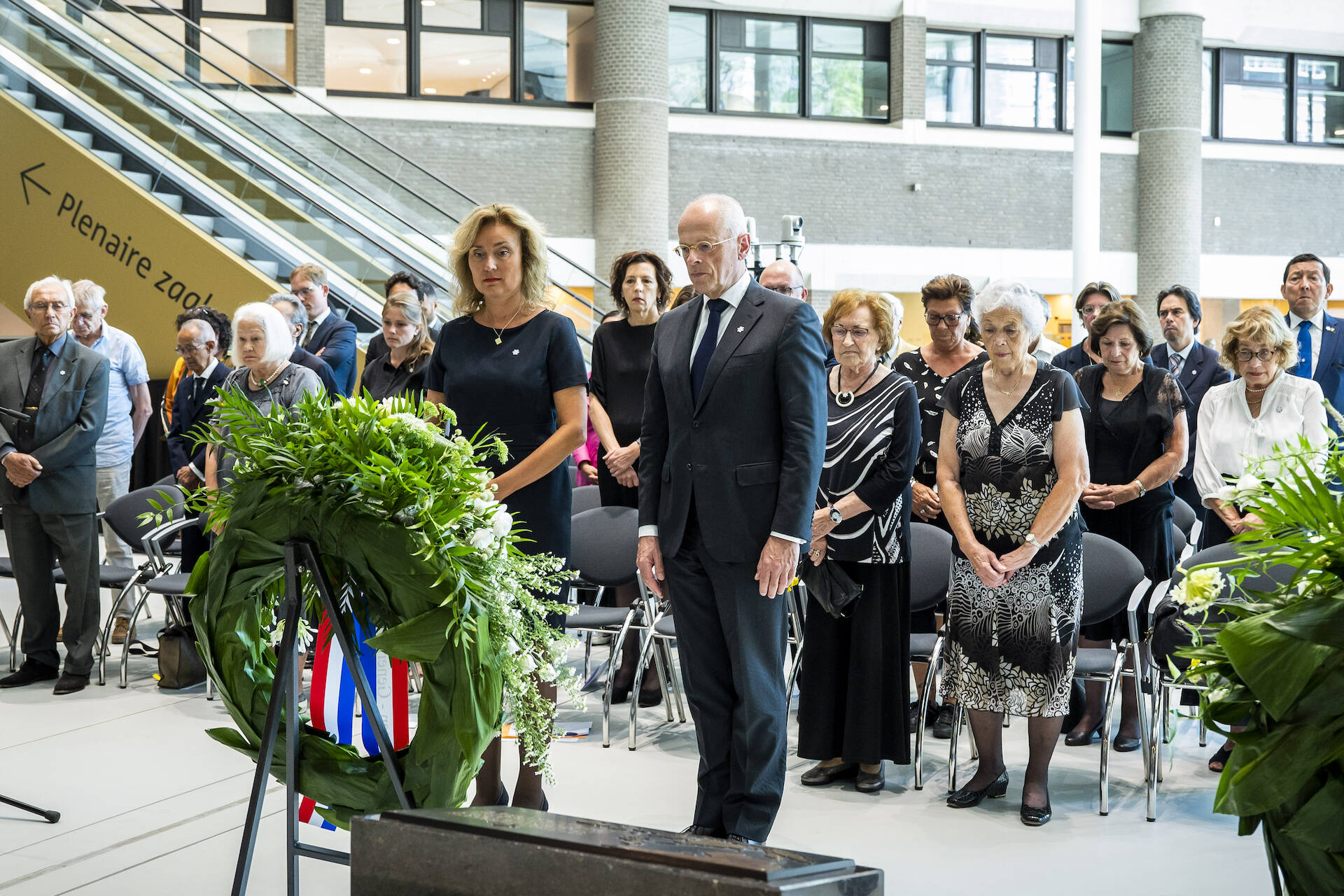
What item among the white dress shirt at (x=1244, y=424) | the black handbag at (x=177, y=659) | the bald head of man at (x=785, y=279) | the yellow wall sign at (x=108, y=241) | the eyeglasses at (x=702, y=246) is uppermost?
the yellow wall sign at (x=108, y=241)

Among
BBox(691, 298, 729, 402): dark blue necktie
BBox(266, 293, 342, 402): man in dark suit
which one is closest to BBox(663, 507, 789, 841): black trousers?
BBox(691, 298, 729, 402): dark blue necktie

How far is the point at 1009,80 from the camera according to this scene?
18.2 m

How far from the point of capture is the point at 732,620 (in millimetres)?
3277

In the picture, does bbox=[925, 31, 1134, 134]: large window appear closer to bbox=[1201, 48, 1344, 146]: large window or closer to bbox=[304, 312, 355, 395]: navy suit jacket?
bbox=[1201, 48, 1344, 146]: large window

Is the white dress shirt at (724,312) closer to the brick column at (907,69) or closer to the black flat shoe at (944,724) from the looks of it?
the black flat shoe at (944,724)

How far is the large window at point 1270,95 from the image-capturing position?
1884 cm

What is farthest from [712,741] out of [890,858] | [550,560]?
[550,560]

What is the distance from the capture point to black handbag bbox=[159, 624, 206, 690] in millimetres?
5602

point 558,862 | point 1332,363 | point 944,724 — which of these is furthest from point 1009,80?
point 558,862

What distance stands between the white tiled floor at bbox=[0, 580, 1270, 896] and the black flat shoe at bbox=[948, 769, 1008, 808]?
4 centimetres

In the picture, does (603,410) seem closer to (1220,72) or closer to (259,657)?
(259,657)

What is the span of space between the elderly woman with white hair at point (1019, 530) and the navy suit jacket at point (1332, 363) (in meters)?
2.77

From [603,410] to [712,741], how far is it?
2.39 meters

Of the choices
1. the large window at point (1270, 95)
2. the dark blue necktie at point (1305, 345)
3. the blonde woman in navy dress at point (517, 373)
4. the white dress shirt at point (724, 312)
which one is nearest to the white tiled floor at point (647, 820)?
the blonde woman in navy dress at point (517, 373)
